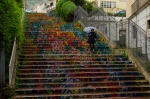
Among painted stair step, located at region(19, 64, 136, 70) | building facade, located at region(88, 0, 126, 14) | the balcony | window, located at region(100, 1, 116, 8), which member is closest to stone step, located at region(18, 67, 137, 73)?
painted stair step, located at region(19, 64, 136, 70)

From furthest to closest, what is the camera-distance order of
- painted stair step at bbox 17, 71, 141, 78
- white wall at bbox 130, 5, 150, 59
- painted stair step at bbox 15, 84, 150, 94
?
1. white wall at bbox 130, 5, 150, 59
2. painted stair step at bbox 17, 71, 141, 78
3. painted stair step at bbox 15, 84, 150, 94

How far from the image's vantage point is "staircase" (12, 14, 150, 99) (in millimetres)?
13883

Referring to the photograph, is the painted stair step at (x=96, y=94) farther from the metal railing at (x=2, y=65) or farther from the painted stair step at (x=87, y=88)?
the metal railing at (x=2, y=65)

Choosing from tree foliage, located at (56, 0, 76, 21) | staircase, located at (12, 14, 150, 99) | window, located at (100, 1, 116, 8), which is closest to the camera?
staircase, located at (12, 14, 150, 99)

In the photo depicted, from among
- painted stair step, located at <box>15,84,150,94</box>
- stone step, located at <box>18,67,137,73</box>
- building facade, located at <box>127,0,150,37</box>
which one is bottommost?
painted stair step, located at <box>15,84,150,94</box>

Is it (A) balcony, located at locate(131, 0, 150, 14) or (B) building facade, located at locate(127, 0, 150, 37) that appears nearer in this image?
(B) building facade, located at locate(127, 0, 150, 37)

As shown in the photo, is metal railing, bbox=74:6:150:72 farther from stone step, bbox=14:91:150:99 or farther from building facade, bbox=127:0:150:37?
stone step, bbox=14:91:150:99

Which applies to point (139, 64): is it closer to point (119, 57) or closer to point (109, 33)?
point (119, 57)

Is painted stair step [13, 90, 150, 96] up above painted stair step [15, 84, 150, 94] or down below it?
below

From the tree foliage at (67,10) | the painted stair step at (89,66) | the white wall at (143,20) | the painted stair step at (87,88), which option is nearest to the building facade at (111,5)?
the tree foliage at (67,10)

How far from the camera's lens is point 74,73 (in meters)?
15.6

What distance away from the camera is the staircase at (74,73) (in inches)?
547

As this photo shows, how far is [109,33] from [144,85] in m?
7.96

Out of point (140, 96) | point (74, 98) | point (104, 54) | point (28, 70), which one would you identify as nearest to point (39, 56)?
point (28, 70)
